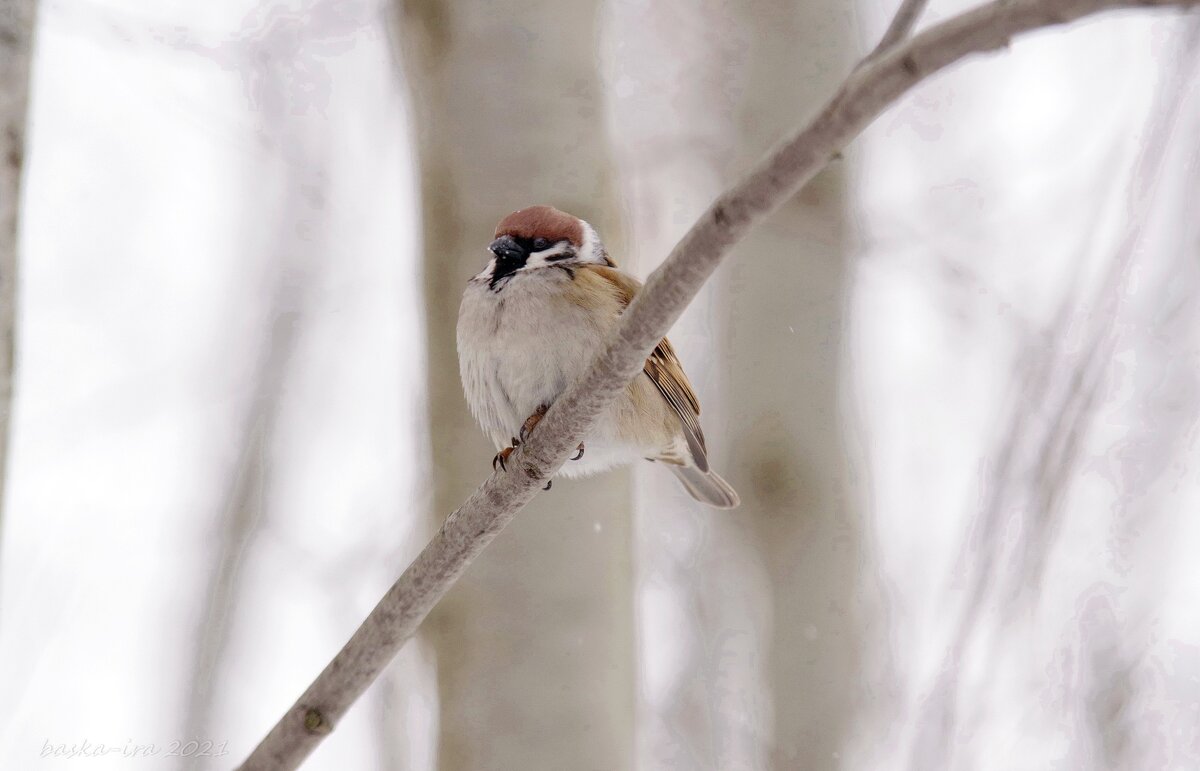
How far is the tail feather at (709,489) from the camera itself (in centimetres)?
397

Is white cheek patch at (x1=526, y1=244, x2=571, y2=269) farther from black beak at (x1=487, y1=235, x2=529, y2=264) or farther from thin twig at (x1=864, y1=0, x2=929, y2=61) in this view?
thin twig at (x1=864, y1=0, x2=929, y2=61)

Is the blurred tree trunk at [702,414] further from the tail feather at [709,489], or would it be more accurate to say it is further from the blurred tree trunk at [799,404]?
the tail feather at [709,489]

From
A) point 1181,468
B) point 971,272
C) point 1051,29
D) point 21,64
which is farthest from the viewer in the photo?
point 971,272

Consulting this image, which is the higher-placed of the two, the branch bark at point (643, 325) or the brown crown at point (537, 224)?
the brown crown at point (537, 224)

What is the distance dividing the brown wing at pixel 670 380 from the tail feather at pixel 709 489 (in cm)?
25

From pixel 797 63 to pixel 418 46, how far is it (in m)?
1.93

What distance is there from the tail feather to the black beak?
3.52 ft

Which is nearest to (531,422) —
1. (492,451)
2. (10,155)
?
(492,451)

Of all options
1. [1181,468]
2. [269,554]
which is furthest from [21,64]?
[269,554]

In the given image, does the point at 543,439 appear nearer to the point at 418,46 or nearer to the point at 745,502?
the point at 418,46

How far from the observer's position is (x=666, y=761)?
5.93 metres

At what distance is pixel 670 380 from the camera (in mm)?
3533

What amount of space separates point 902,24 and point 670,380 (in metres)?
2.13

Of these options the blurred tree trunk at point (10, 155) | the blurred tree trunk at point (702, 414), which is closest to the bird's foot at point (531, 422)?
the blurred tree trunk at point (10, 155)
